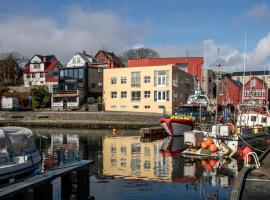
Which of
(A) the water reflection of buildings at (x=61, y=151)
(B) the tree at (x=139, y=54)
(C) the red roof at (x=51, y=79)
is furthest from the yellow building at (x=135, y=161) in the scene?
(B) the tree at (x=139, y=54)

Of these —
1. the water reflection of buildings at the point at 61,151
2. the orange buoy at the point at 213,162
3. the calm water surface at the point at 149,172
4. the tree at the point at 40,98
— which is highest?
the tree at the point at 40,98

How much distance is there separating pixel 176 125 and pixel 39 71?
2662 inches

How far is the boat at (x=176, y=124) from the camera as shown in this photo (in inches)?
1922

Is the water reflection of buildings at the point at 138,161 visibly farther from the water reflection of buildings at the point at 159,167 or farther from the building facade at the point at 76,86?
the building facade at the point at 76,86

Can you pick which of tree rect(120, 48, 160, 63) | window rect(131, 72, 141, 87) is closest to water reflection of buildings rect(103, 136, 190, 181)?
window rect(131, 72, 141, 87)

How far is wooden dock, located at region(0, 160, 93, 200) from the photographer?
49.2 feet

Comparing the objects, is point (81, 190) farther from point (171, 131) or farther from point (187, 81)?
point (187, 81)

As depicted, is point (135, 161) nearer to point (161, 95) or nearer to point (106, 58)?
point (161, 95)

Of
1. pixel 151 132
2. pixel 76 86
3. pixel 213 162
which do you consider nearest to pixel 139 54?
pixel 76 86

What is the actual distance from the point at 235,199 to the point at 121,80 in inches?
2540

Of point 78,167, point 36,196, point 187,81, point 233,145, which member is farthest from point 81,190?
point 187,81

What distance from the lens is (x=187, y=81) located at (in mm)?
81625

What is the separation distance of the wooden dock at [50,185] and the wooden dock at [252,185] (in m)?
6.99

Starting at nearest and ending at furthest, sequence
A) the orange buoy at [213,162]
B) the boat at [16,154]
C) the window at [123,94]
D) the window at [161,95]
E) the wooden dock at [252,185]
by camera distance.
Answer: the wooden dock at [252,185] → the boat at [16,154] → the orange buoy at [213,162] → the window at [161,95] → the window at [123,94]
